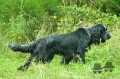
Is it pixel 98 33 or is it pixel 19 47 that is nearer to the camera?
pixel 19 47

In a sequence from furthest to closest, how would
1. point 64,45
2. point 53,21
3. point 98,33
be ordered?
point 53,21 → point 98,33 → point 64,45

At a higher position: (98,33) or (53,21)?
(98,33)

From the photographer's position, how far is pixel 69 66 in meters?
7.98

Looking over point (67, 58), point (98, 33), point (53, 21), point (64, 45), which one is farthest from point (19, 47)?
point (53, 21)

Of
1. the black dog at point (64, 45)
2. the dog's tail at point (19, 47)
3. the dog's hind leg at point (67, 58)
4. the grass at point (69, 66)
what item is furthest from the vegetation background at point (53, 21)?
the dog's tail at point (19, 47)

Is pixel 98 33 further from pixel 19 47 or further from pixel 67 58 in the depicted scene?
pixel 19 47

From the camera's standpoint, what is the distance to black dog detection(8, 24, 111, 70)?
7.96m

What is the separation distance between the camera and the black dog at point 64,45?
26.1ft

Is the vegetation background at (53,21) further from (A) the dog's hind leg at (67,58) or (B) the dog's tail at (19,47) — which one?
(B) the dog's tail at (19,47)

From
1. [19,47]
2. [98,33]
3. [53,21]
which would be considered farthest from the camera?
[53,21]

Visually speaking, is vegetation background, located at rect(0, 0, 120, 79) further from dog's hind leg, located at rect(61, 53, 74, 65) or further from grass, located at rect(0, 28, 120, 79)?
dog's hind leg, located at rect(61, 53, 74, 65)

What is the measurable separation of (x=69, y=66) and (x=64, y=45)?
50 cm

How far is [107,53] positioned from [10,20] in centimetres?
304

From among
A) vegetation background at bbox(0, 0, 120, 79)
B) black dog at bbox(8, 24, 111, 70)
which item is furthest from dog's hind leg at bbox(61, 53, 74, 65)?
vegetation background at bbox(0, 0, 120, 79)
